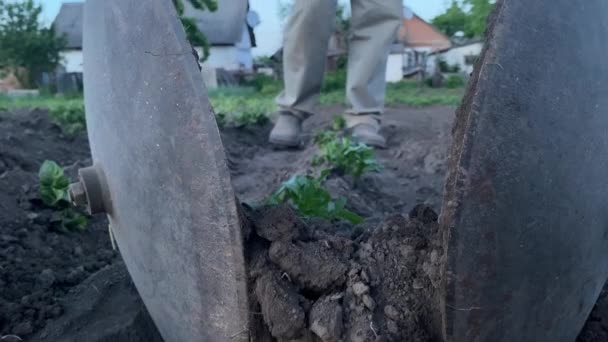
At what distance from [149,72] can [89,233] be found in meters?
1.62

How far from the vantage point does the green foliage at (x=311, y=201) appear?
1760mm

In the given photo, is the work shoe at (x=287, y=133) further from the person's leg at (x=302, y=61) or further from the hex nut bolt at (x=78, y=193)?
the hex nut bolt at (x=78, y=193)

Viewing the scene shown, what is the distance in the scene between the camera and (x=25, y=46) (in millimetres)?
23812

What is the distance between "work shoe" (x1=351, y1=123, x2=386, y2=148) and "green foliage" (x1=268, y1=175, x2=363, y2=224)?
9.14ft

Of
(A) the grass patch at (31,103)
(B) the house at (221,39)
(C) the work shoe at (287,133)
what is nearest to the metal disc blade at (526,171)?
(C) the work shoe at (287,133)

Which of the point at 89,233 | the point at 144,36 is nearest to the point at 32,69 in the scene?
the point at 89,233

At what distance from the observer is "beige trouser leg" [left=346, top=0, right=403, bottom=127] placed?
14.6ft

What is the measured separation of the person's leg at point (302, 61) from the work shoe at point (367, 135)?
0.39m

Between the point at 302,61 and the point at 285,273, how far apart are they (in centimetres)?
354

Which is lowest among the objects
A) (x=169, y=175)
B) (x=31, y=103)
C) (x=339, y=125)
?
(x=31, y=103)

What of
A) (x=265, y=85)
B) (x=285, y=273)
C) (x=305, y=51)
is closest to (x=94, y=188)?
(x=285, y=273)

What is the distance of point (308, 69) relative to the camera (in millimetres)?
4609

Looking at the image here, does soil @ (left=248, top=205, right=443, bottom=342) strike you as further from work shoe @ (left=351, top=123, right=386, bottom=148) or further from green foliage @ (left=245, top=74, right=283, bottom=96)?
green foliage @ (left=245, top=74, right=283, bottom=96)

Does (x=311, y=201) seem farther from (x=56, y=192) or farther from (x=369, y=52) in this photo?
(x=369, y=52)
